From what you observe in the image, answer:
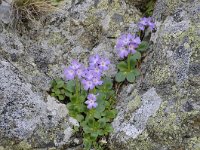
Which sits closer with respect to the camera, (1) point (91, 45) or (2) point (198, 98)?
(2) point (198, 98)

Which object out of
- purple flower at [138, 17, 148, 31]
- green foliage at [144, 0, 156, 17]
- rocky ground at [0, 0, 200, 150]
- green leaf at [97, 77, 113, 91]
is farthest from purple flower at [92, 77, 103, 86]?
green foliage at [144, 0, 156, 17]

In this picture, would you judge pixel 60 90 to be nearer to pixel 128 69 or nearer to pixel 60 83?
pixel 60 83

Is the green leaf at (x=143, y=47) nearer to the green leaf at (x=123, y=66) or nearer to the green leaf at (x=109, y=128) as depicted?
the green leaf at (x=123, y=66)

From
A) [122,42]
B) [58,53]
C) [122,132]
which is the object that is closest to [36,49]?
[58,53]

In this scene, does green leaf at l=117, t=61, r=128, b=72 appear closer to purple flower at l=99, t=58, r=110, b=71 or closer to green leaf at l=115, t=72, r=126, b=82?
green leaf at l=115, t=72, r=126, b=82

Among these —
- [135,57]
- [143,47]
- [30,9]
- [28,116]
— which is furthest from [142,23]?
[28,116]

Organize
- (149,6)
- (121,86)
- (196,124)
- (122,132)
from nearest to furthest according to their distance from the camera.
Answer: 1. (196,124)
2. (122,132)
3. (121,86)
4. (149,6)

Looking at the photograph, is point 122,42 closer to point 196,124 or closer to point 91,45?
point 91,45
